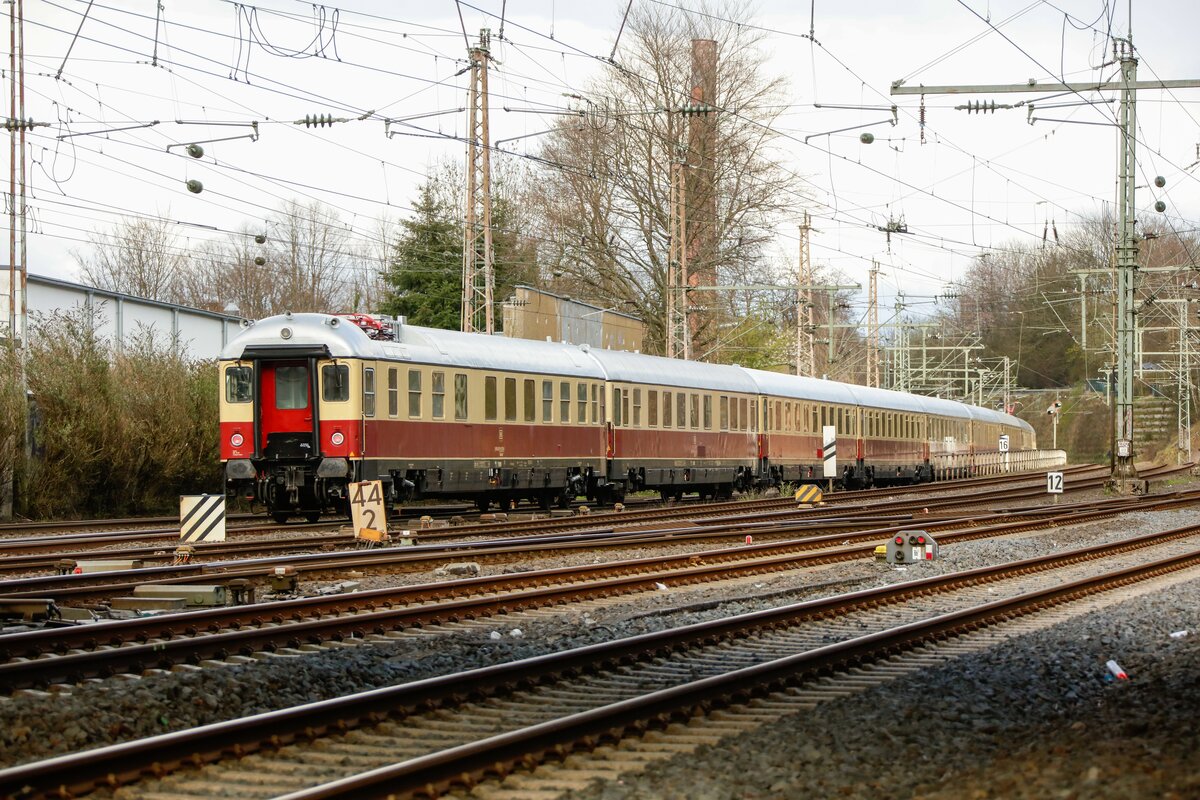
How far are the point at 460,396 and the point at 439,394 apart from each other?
60 cm

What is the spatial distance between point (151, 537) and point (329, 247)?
58295 mm

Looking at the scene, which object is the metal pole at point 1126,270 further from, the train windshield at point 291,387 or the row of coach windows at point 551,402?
the train windshield at point 291,387

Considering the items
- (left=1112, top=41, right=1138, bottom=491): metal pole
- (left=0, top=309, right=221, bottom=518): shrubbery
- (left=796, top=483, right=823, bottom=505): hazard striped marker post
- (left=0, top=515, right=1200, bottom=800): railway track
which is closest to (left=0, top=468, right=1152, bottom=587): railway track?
(left=796, top=483, right=823, bottom=505): hazard striped marker post

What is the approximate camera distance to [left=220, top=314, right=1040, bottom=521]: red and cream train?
2239cm

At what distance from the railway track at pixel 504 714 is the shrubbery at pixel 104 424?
18892mm

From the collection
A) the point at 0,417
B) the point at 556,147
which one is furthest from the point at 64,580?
the point at 556,147

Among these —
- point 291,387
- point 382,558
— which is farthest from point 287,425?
point 382,558

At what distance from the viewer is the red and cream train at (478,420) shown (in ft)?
73.5

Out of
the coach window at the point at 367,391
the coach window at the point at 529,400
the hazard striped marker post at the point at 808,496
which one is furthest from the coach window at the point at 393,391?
the hazard striped marker post at the point at 808,496

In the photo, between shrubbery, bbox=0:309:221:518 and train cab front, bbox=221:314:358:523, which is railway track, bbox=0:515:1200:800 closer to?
train cab front, bbox=221:314:358:523

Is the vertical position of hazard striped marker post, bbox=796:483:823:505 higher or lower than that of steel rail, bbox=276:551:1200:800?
higher

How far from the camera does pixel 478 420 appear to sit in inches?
979

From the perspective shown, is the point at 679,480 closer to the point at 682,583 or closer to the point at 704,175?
the point at 682,583

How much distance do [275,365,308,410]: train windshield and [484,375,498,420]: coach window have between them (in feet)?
12.0
